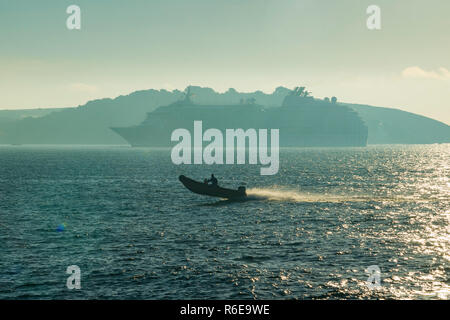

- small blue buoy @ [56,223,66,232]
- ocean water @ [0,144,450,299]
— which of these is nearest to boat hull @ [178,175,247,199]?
ocean water @ [0,144,450,299]

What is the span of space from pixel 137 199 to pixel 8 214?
15946 mm

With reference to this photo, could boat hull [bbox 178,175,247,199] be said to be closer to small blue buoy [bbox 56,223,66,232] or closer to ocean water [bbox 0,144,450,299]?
ocean water [bbox 0,144,450,299]

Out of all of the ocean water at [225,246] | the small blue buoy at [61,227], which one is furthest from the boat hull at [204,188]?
the small blue buoy at [61,227]

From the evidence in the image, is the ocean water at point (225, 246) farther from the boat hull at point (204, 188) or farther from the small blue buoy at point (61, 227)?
the boat hull at point (204, 188)

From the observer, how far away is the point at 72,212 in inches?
1845

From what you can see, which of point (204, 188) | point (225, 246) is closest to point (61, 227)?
point (204, 188)

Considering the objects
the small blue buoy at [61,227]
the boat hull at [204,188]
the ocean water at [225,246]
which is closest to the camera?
the ocean water at [225,246]

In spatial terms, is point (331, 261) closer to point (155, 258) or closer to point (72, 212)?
point (155, 258)

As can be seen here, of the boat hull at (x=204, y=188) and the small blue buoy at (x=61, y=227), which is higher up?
the boat hull at (x=204, y=188)

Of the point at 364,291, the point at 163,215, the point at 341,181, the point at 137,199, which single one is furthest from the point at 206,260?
the point at 341,181

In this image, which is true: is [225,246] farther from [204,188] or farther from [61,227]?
[204,188]

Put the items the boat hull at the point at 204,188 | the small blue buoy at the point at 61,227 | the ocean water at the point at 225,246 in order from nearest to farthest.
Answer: the ocean water at the point at 225,246, the small blue buoy at the point at 61,227, the boat hull at the point at 204,188
